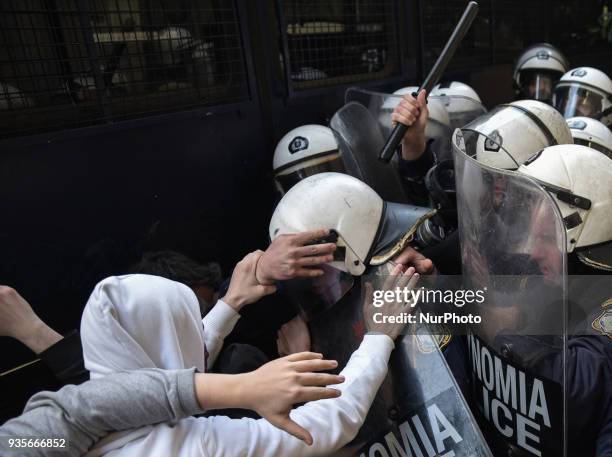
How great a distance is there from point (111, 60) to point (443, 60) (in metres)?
1.48

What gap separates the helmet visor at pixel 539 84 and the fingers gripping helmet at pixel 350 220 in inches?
125

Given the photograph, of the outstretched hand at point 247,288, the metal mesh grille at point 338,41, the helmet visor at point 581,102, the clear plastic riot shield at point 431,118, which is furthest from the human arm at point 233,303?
the helmet visor at point 581,102

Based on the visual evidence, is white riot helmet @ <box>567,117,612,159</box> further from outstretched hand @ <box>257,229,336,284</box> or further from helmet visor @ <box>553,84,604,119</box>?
outstretched hand @ <box>257,229,336,284</box>

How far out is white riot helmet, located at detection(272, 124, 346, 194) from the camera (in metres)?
2.71

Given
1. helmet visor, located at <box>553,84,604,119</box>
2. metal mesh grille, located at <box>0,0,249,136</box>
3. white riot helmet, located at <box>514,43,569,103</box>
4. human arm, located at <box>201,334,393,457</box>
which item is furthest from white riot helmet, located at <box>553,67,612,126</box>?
human arm, located at <box>201,334,393,457</box>

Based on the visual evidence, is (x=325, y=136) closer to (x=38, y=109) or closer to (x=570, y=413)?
(x=38, y=109)

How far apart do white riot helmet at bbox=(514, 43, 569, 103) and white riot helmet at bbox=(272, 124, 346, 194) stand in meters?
2.47

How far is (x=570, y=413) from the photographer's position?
50.1 inches

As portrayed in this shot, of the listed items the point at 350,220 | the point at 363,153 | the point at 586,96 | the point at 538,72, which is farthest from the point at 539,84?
the point at 350,220

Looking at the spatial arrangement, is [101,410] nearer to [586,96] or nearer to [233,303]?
[233,303]

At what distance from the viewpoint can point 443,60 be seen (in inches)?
87.4

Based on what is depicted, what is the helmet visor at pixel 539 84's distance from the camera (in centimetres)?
436

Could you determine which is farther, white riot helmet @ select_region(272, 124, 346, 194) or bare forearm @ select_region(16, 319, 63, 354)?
white riot helmet @ select_region(272, 124, 346, 194)

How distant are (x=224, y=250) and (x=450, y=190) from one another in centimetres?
134
